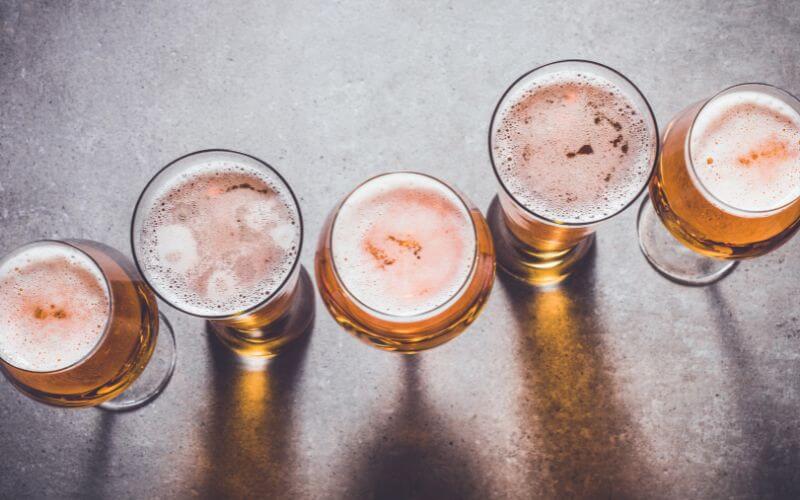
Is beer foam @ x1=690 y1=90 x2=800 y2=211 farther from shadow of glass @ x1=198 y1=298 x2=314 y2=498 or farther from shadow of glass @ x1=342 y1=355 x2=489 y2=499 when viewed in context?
shadow of glass @ x1=198 y1=298 x2=314 y2=498

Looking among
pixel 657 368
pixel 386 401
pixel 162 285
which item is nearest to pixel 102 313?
pixel 162 285

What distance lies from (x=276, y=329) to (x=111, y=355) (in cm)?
29

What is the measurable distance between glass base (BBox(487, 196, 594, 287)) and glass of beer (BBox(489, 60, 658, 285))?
0.50ft

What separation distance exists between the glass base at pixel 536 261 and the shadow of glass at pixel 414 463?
31 centimetres

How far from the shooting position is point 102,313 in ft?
3.40

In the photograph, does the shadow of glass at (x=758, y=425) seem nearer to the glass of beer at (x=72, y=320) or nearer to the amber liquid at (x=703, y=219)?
the amber liquid at (x=703, y=219)

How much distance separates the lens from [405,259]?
1.00 meters

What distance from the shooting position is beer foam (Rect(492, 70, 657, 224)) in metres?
1.02

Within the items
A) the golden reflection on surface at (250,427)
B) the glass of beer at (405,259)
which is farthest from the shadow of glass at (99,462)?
the glass of beer at (405,259)

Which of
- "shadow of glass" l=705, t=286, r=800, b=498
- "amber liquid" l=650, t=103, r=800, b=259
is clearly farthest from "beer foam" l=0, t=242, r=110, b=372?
"shadow of glass" l=705, t=286, r=800, b=498

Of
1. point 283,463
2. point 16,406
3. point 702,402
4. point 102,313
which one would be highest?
point 102,313

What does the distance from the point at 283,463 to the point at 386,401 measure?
22 centimetres

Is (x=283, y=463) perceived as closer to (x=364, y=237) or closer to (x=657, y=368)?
(x=364, y=237)

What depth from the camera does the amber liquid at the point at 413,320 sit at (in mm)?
953
